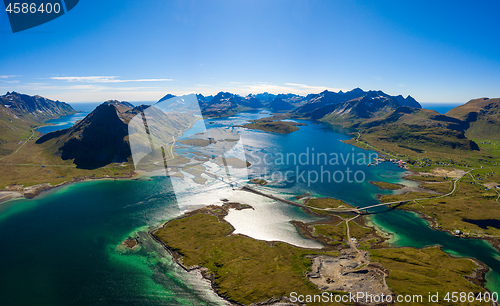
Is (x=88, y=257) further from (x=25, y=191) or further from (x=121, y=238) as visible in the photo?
(x=25, y=191)

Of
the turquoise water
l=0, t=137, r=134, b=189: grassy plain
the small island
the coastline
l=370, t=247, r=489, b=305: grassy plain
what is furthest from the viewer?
the small island

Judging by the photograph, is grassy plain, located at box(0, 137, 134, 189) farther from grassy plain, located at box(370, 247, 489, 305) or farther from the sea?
grassy plain, located at box(370, 247, 489, 305)

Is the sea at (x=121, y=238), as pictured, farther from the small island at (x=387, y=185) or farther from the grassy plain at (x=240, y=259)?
the grassy plain at (x=240, y=259)

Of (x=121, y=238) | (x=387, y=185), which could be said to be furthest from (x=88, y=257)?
(x=387, y=185)

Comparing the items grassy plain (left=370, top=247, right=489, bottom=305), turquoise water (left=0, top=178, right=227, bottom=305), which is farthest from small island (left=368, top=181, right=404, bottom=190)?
turquoise water (left=0, top=178, right=227, bottom=305)

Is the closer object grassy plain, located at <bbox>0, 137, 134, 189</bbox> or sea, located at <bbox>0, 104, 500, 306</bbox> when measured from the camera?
sea, located at <bbox>0, 104, 500, 306</bbox>

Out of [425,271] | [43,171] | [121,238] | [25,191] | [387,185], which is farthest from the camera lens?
[43,171]

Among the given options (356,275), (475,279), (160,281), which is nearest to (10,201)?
(160,281)

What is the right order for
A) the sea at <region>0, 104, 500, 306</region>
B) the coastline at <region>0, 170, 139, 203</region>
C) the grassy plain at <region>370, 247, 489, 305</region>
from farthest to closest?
1. the coastline at <region>0, 170, 139, 203</region>
2. the sea at <region>0, 104, 500, 306</region>
3. the grassy plain at <region>370, 247, 489, 305</region>

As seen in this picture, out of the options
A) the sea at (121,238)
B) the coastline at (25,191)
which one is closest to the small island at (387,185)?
the sea at (121,238)

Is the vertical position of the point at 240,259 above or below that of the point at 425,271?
below
